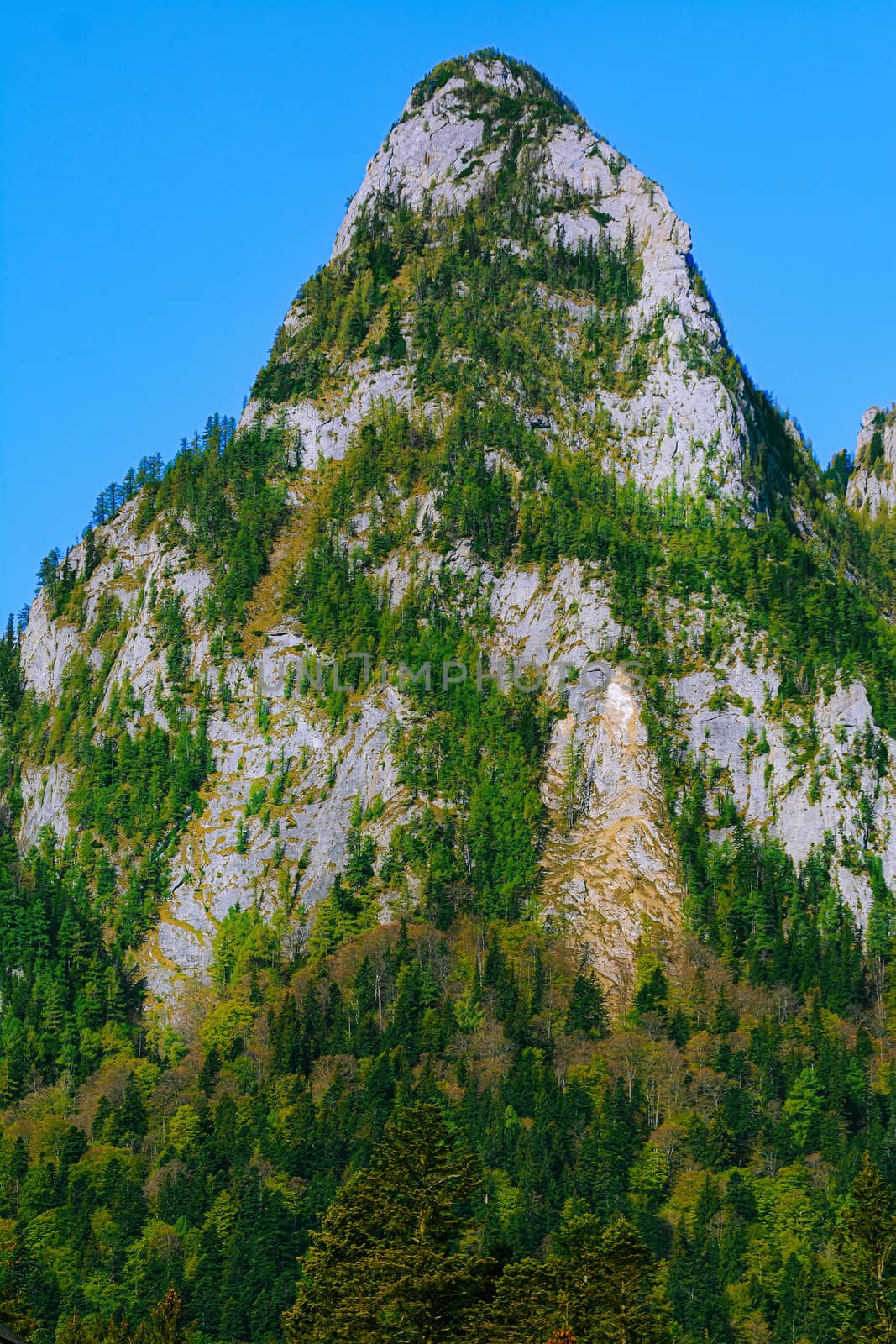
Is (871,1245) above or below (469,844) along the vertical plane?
below

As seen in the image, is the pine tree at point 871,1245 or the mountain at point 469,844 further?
the mountain at point 469,844

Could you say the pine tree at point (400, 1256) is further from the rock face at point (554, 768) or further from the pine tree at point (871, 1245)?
the rock face at point (554, 768)

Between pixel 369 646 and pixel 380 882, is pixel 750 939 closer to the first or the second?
pixel 380 882

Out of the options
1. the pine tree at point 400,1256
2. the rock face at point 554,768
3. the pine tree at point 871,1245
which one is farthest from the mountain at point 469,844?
the pine tree at point 400,1256

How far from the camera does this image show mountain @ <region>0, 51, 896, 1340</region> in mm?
129875

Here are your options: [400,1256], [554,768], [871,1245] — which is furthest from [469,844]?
[400,1256]

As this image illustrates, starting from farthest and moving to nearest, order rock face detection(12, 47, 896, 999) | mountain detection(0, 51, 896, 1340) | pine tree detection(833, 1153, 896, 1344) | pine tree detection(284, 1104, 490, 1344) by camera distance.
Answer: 1. rock face detection(12, 47, 896, 999)
2. mountain detection(0, 51, 896, 1340)
3. pine tree detection(833, 1153, 896, 1344)
4. pine tree detection(284, 1104, 490, 1344)

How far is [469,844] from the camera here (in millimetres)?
160500

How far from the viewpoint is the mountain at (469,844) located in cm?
12988

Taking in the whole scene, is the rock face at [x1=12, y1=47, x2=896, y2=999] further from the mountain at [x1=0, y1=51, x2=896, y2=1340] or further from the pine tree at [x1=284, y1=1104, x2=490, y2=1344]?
the pine tree at [x1=284, y1=1104, x2=490, y2=1344]

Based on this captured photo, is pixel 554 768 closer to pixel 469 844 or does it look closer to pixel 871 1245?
pixel 469 844

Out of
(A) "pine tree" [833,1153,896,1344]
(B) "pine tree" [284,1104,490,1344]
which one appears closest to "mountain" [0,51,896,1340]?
(A) "pine tree" [833,1153,896,1344]

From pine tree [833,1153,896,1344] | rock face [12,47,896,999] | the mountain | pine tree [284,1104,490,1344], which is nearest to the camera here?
pine tree [284,1104,490,1344]

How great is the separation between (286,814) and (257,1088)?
119 feet
